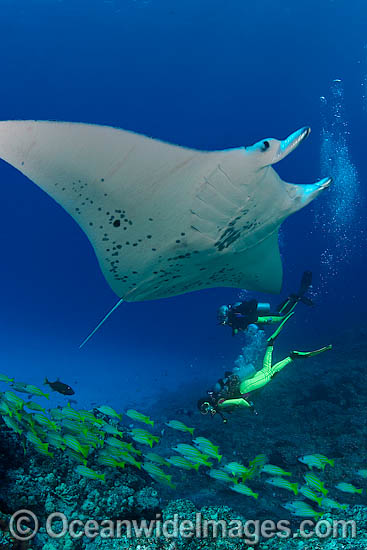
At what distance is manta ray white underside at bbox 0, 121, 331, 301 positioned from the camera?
2578 millimetres

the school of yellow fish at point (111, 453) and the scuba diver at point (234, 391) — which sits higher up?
the scuba diver at point (234, 391)

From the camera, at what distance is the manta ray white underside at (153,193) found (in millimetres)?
2578

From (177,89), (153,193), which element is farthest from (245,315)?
(177,89)

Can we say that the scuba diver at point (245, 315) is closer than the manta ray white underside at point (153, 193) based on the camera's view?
No

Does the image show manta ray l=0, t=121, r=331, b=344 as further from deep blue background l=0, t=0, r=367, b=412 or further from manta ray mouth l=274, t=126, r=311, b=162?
deep blue background l=0, t=0, r=367, b=412

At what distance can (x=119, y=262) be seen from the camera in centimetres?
361

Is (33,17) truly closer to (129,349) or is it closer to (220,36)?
(220,36)

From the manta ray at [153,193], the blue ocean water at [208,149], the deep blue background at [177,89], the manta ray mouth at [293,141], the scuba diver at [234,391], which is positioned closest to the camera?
the manta ray mouth at [293,141]

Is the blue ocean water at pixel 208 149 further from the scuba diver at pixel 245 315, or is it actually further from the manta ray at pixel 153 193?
the scuba diver at pixel 245 315

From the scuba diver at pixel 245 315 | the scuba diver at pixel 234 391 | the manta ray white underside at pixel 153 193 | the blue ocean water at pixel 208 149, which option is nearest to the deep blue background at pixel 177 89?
the blue ocean water at pixel 208 149

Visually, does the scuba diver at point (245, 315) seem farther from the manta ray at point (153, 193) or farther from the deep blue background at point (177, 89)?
the deep blue background at point (177, 89)

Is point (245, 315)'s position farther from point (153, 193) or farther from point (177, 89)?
point (177, 89)

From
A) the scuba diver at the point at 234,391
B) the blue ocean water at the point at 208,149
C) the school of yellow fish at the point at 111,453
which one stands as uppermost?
the blue ocean water at the point at 208,149

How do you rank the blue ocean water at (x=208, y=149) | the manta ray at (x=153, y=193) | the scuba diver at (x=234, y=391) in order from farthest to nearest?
the blue ocean water at (x=208, y=149) → the scuba diver at (x=234, y=391) → the manta ray at (x=153, y=193)
